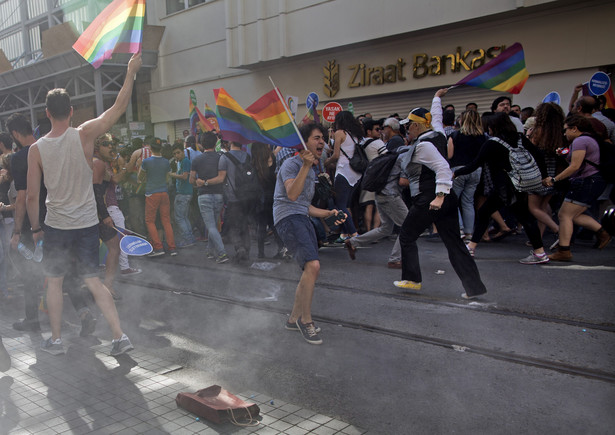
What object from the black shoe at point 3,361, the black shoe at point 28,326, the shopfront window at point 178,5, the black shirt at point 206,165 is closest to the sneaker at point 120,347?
the black shoe at point 3,361

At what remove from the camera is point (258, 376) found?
3.85m

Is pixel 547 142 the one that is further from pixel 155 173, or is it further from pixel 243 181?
pixel 155 173

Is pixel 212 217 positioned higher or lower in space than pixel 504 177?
lower

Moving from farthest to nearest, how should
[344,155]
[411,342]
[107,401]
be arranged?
[344,155]
[411,342]
[107,401]

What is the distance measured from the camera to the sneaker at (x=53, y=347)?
14.2 feet

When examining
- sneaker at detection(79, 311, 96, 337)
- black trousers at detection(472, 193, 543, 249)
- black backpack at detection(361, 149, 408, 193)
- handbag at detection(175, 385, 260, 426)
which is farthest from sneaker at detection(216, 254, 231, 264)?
handbag at detection(175, 385, 260, 426)

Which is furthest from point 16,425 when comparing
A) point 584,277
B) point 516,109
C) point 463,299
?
point 516,109

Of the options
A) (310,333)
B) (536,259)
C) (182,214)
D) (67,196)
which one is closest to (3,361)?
(67,196)

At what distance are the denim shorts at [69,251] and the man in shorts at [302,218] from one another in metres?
1.56

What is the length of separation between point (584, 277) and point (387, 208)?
2.39 meters

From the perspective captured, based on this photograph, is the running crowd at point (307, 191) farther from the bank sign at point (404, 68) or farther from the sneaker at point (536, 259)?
the bank sign at point (404, 68)

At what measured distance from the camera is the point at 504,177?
264 inches

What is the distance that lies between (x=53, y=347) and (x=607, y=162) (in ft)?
21.1

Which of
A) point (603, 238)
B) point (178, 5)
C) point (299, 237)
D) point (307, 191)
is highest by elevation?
point (178, 5)
